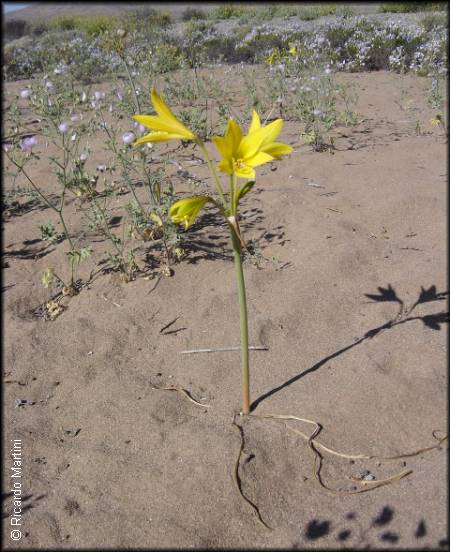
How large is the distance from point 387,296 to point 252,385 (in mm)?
867

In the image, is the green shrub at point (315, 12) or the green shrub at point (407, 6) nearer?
the green shrub at point (407, 6)

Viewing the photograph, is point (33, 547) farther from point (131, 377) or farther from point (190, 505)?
point (131, 377)

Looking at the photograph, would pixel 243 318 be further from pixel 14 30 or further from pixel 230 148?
pixel 14 30

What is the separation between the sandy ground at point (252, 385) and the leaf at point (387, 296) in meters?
0.03

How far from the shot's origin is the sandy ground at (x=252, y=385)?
161cm

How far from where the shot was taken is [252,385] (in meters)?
2.14

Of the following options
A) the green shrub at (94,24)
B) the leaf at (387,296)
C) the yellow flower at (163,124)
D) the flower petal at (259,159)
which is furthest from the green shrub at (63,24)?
the flower petal at (259,159)

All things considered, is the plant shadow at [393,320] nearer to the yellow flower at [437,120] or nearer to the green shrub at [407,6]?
the yellow flower at [437,120]

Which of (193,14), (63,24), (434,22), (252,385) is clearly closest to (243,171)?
(252,385)

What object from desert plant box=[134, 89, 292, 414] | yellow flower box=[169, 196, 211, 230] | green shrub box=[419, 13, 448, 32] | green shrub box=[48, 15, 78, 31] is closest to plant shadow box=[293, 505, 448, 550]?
desert plant box=[134, 89, 292, 414]

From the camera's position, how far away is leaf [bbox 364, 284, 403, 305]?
2.42 metres

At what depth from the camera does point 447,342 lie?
211cm

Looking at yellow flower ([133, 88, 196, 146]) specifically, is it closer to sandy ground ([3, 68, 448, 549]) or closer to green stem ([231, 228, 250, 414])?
green stem ([231, 228, 250, 414])

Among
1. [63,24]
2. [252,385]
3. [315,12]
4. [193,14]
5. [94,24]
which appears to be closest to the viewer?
[252,385]
